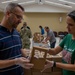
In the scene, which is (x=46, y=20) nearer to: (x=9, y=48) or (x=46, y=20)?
(x=46, y=20)

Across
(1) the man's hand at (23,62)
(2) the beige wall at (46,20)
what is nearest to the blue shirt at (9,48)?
(1) the man's hand at (23,62)

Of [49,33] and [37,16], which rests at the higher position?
[37,16]

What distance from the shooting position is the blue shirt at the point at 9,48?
1.63 m

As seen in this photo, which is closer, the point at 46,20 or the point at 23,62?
the point at 23,62

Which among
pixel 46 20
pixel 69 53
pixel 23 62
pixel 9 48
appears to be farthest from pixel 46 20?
pixel 23 62

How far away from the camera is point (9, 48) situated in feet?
5.43

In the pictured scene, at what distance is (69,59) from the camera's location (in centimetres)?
173

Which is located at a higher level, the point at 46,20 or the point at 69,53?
the point at 46,20

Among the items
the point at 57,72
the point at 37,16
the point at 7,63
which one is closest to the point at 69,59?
the point at 7,63

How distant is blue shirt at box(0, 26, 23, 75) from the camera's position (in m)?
1.63

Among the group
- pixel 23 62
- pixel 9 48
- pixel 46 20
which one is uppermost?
pixel 46 20

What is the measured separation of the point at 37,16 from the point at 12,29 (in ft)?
43.5

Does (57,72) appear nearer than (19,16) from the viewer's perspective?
No

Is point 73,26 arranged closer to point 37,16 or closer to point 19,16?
point 19,16
